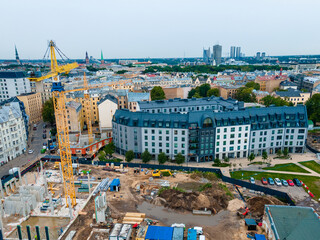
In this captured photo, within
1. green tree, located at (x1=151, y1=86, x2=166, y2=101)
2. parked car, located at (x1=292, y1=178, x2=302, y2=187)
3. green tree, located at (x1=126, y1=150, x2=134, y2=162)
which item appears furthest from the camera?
green tree, located at (x1=151, y1=86, x2=166, y2=101)

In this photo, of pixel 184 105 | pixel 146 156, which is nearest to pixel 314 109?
pixel 184 105

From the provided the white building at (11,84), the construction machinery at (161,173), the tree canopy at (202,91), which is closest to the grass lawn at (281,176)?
the construction machinery at (161,173)

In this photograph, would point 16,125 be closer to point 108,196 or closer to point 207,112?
point 108,196

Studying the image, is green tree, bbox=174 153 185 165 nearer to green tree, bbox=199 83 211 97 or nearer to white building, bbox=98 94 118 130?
white building, bbox=98 94 118 130

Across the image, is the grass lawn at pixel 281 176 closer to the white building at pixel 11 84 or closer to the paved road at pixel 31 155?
the paved road at pixel 31 155

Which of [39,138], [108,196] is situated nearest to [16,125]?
[39,138]

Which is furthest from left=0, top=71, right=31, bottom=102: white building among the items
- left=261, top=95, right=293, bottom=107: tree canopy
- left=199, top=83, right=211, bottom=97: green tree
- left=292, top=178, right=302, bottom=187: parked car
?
left=292, top=178, right=302, bottom=187: parked car
